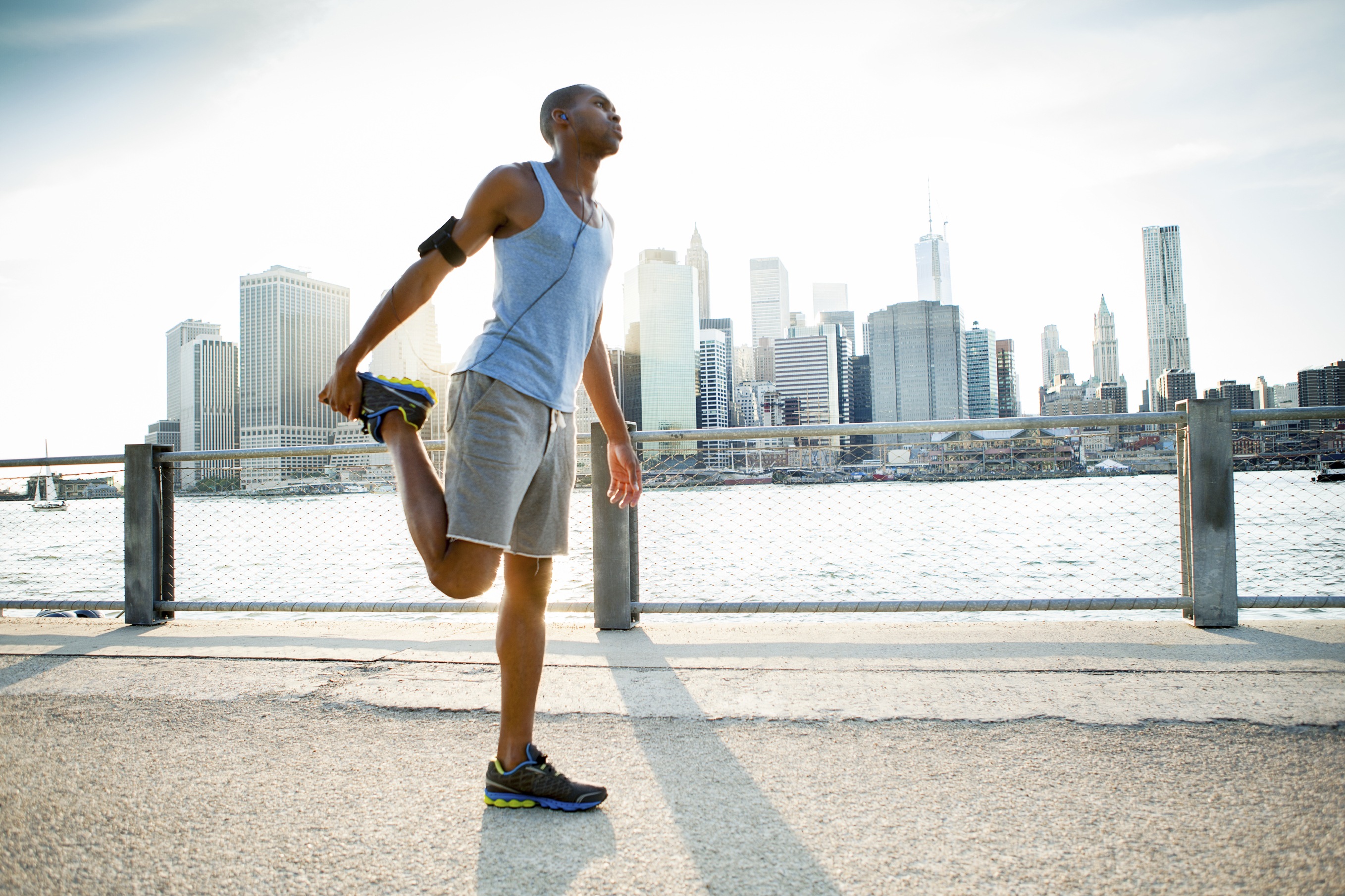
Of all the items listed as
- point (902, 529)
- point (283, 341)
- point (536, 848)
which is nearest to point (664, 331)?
point (283, 341)

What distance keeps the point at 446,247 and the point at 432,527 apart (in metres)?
0.69

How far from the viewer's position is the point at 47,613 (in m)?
8.88

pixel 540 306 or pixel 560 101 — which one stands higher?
pixel 560 101

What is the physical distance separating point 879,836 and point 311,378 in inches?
1081

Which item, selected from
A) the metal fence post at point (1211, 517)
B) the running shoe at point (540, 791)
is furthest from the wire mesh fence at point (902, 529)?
the running shoe at point (540, 791)

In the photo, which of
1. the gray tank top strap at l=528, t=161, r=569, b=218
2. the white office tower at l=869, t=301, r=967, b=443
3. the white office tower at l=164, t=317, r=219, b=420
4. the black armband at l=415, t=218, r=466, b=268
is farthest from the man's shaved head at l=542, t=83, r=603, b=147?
the white office tower at l=869, t=301, r=967, b=443

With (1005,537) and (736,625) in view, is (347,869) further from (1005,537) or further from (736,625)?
(1005,537)

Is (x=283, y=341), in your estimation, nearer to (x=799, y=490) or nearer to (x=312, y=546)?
(x=312, y=546)

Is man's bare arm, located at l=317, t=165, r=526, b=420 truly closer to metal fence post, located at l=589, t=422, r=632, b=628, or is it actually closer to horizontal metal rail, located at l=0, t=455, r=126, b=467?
metal fence post, located at l=589, t=422, r=632, b=628

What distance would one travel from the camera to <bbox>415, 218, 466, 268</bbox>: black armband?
1838 mm

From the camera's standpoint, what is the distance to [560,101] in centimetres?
210

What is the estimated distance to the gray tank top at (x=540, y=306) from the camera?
6.08 ft

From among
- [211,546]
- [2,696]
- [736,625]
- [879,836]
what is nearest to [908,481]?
[736,625]

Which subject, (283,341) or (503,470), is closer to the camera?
(503,470)
